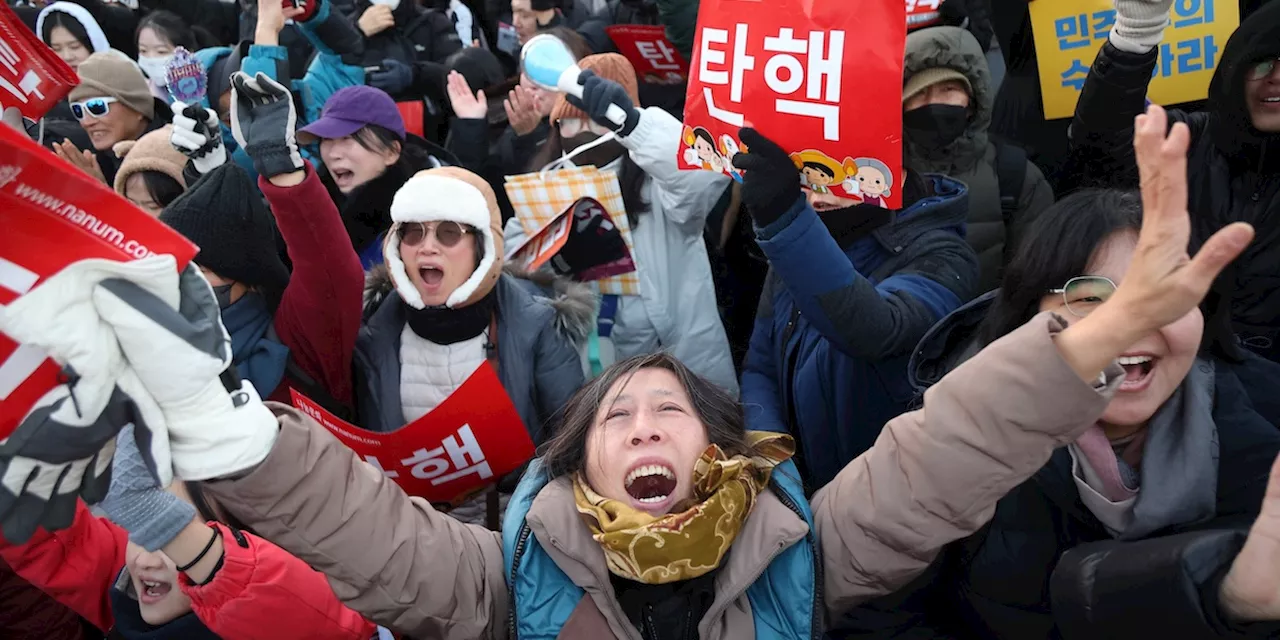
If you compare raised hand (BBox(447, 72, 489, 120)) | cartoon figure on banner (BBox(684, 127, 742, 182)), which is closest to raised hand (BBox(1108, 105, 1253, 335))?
cartoon figure on banner (BBox(684, 127, 742, 182))

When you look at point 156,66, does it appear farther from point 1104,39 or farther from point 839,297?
point 1104,39

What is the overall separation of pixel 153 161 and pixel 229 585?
80.4 inches

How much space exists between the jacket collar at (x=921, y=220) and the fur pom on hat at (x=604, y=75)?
1.36 metres

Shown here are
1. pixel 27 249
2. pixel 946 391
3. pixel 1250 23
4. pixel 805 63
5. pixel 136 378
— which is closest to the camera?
pixel 27 249

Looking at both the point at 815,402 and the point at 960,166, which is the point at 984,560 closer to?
the point at 815,402

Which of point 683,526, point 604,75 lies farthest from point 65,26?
point 683,526

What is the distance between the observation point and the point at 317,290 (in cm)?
256

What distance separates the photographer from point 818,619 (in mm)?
1723

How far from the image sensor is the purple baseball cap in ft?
11.8

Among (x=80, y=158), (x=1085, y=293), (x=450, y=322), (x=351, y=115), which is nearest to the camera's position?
(x=1085, y=293)

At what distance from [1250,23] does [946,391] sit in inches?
71.0

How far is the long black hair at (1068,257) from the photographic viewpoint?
1.69 metres

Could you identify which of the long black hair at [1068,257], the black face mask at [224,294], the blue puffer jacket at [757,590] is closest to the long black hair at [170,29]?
the black face mask at [224,294]

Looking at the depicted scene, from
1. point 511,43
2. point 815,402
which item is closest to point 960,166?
point 815,402
